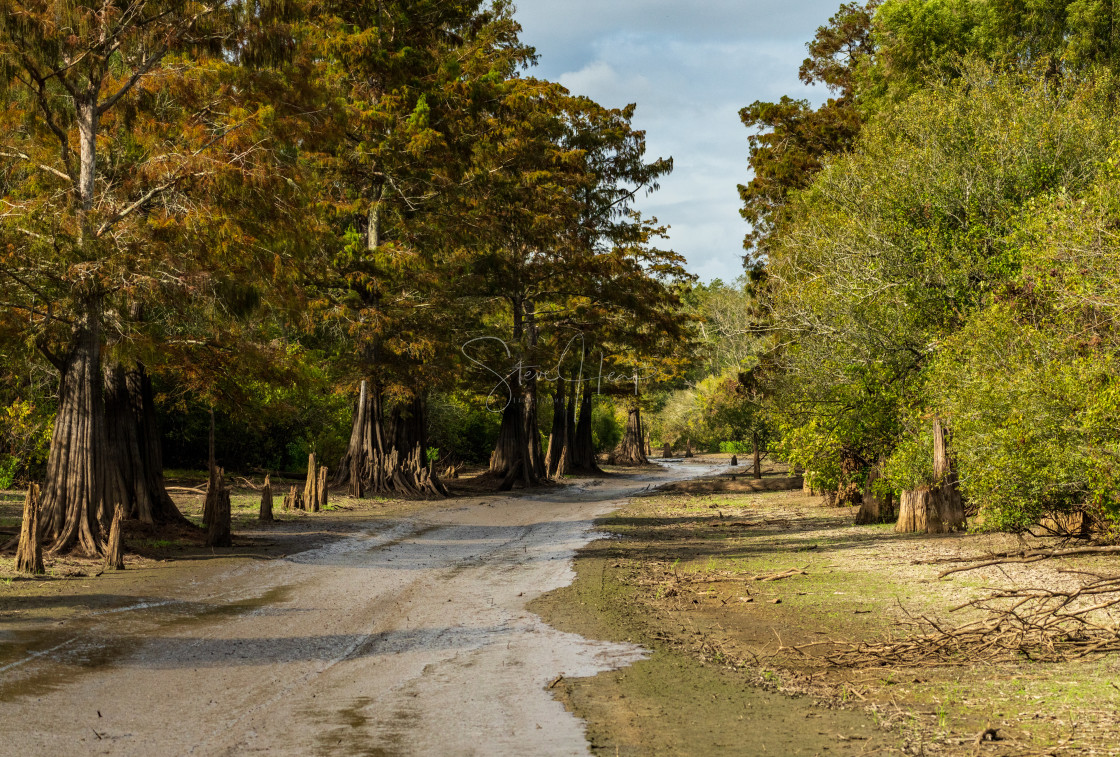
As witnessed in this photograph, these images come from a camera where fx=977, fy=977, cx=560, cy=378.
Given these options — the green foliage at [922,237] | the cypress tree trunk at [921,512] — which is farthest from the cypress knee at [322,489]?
the cypress tree trunk at [921,512]

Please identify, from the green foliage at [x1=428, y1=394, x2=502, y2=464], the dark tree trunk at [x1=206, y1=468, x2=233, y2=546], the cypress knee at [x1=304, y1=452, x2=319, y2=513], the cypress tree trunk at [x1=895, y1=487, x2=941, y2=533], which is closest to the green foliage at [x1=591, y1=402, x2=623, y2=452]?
the green foliage at [x1=428, y1=394, x2=502, y2=464]

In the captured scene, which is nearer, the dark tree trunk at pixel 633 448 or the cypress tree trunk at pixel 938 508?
the cypress tree trunk at pixel 938 508

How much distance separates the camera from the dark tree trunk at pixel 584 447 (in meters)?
48.8

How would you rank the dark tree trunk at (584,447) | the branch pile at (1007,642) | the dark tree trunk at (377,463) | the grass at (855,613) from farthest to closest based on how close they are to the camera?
the dark tree trunk at (584,447), the dark tree trunk at (377,463), the branch pile at (1007,642), the grass at (855,613)

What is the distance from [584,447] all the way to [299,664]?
4114cm

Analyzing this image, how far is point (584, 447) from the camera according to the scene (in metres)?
50.0

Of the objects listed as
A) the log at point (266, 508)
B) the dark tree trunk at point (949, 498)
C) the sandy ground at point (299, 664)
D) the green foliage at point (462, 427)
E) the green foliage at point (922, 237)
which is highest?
the green foliage at point (922, 237)

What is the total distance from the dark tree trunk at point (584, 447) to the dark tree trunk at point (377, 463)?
721 inches

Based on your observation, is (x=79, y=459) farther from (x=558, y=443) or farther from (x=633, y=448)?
(x=633, y=448)

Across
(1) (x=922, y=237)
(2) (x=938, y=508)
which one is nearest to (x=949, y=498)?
(2) (x=938, y=508)

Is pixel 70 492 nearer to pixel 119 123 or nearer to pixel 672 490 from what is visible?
pixel 119 123

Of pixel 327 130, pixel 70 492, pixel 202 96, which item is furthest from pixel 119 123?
pixel 70 492

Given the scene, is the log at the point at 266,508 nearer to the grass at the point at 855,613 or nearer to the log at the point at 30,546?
the grass at the point at 855,613

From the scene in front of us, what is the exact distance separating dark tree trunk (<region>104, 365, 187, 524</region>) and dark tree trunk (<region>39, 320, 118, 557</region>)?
0.93 meters
